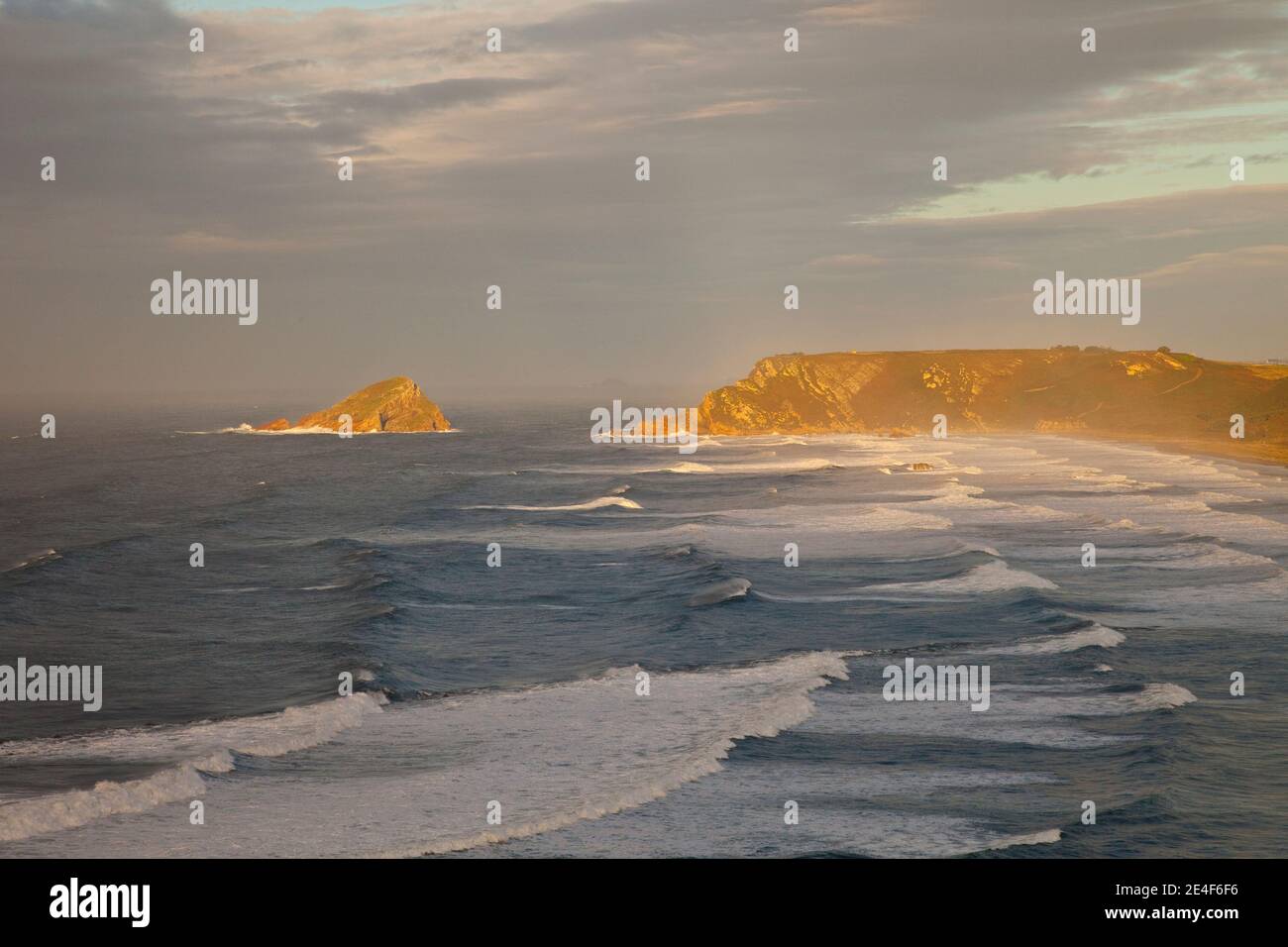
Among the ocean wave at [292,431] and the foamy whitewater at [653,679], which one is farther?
the ocean wave at [292,431]

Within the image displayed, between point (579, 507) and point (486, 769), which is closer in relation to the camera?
point (486, 769)

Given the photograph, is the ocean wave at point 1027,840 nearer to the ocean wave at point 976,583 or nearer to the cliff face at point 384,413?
the ocean wave at point 976,583

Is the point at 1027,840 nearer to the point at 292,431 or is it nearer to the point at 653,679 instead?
the point at 653,679

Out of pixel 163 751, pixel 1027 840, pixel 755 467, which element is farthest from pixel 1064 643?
pixel 755 467

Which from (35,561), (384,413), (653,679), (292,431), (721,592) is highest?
(384,413)

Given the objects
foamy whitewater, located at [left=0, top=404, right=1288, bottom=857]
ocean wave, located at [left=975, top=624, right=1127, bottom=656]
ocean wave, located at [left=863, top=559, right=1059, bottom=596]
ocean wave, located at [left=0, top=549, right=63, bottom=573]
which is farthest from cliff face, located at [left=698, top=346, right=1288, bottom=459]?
ocean wave, located at [left=975, top=624, right=1127, bottom=656]

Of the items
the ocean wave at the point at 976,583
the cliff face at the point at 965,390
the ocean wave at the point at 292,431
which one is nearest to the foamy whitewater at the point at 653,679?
the ocean wave at the point at 976,583

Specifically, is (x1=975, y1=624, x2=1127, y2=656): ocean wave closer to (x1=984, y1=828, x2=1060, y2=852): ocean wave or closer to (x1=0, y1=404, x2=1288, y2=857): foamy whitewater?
(x1=0, y1=404, x2=1288, y2=857): foamy whitewater
